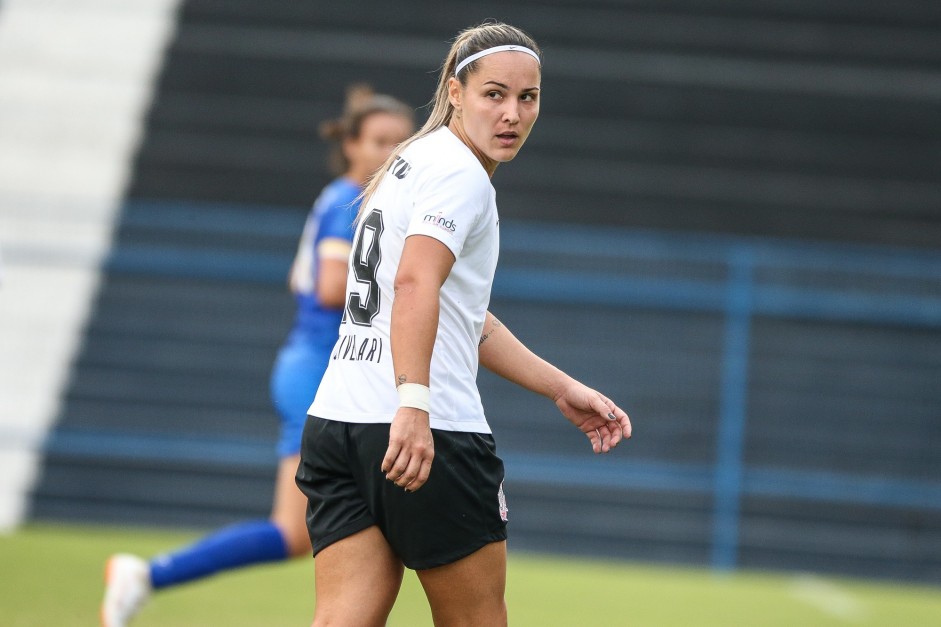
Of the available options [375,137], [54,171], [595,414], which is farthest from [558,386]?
[54,171]

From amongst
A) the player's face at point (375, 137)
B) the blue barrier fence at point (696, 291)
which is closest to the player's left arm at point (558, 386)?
the player's face at point (375, 137)

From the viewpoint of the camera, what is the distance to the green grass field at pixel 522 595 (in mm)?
5992

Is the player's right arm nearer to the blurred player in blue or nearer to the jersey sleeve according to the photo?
the jersey sleeve

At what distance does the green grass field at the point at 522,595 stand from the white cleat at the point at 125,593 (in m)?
0.56

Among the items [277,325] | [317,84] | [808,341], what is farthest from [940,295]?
[317,84]

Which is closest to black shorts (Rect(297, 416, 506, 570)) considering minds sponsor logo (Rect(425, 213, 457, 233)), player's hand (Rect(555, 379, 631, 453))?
player's hand (Rect(555, 379, 631, 453))

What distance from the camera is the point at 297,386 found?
4844 mm

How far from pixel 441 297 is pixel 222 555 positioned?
7.84ft

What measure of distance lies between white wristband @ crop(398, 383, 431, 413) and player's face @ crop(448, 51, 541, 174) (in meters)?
0.56

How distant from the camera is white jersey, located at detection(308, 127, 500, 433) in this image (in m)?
2.79

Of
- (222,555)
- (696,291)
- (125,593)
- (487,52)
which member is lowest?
(125,593)

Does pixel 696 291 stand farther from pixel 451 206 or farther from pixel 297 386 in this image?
pixel 451 206

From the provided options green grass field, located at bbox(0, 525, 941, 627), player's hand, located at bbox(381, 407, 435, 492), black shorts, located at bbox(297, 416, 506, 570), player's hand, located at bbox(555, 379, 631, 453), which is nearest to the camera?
player's hand, located at bbox(381, 407, 435, 492)

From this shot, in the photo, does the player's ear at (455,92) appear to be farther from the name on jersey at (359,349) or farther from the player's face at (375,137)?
the player's face at (375,137)
